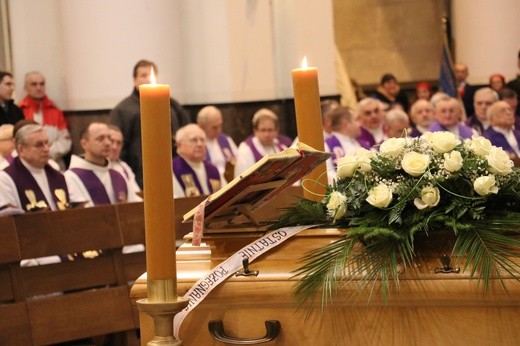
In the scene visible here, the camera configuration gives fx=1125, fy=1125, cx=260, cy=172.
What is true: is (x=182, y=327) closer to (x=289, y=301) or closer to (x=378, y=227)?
(x=289, y=301)

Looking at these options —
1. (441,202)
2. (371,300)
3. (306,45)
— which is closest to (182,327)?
(371,300)

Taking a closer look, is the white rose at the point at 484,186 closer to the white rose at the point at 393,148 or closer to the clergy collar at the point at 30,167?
the white rose at the point at 393,148

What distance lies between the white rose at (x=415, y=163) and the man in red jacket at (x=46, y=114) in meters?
8.60

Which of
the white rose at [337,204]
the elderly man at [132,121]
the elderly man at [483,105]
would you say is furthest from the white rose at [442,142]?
the elderly man at [483,105]

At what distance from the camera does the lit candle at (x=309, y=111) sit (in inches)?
111

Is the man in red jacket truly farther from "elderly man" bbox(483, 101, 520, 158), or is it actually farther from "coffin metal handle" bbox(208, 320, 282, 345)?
"coffin metal handle" bbox(208, 320, 282, 345)

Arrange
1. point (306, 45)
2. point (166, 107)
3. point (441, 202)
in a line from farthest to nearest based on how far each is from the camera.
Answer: point (306, 45) < point (441, 202) < point (166, 107)

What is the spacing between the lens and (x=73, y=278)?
19.6ft

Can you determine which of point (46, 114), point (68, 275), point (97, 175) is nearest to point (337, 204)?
point (68, 275)

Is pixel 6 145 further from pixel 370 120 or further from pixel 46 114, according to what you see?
pixel 370 120

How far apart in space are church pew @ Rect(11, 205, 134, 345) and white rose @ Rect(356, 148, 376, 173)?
3.29 m

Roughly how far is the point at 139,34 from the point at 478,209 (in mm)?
9505

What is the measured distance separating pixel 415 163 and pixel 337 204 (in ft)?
0.62

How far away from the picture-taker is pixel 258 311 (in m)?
2.40
